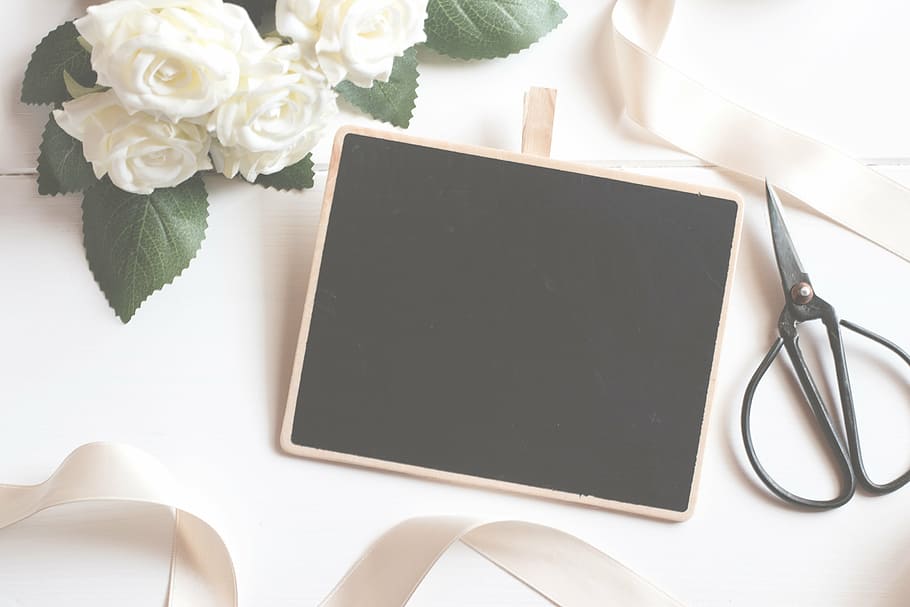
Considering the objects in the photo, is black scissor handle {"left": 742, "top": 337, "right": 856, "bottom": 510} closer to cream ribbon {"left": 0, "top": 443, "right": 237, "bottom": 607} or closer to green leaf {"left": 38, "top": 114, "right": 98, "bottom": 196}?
cream ribbon {"left": 0, "top": 443, "right": 237, "bottom": 607}

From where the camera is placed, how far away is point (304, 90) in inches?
20.3

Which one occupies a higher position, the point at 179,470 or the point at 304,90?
the point at 304,90

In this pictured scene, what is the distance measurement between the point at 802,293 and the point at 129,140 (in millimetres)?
427

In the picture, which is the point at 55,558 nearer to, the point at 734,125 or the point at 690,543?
the point at 690,543

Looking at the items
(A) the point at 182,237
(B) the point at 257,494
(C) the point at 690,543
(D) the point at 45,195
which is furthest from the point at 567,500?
(D) the point at 45,195

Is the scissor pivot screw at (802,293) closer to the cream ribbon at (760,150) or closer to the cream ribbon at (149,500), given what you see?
the cream ribbon at (760,150)

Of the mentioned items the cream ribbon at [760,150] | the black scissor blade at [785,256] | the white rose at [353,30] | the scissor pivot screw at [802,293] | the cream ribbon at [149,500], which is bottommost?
the cream ribbon at [149,500]

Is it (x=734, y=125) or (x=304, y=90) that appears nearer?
(x=304, y=90)

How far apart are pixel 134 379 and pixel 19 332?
0.08 meters

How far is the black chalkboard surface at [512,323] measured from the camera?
23.3 inches

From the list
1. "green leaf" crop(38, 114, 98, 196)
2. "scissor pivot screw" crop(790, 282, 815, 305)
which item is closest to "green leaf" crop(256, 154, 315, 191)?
"green leaf" crop(38, 114, 98, 196)

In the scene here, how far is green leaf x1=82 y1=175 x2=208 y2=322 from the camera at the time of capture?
59cm

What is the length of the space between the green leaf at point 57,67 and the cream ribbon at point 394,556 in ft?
0.74

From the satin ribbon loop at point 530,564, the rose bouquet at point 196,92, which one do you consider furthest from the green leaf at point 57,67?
the satin ribbon loop at point 530,564
